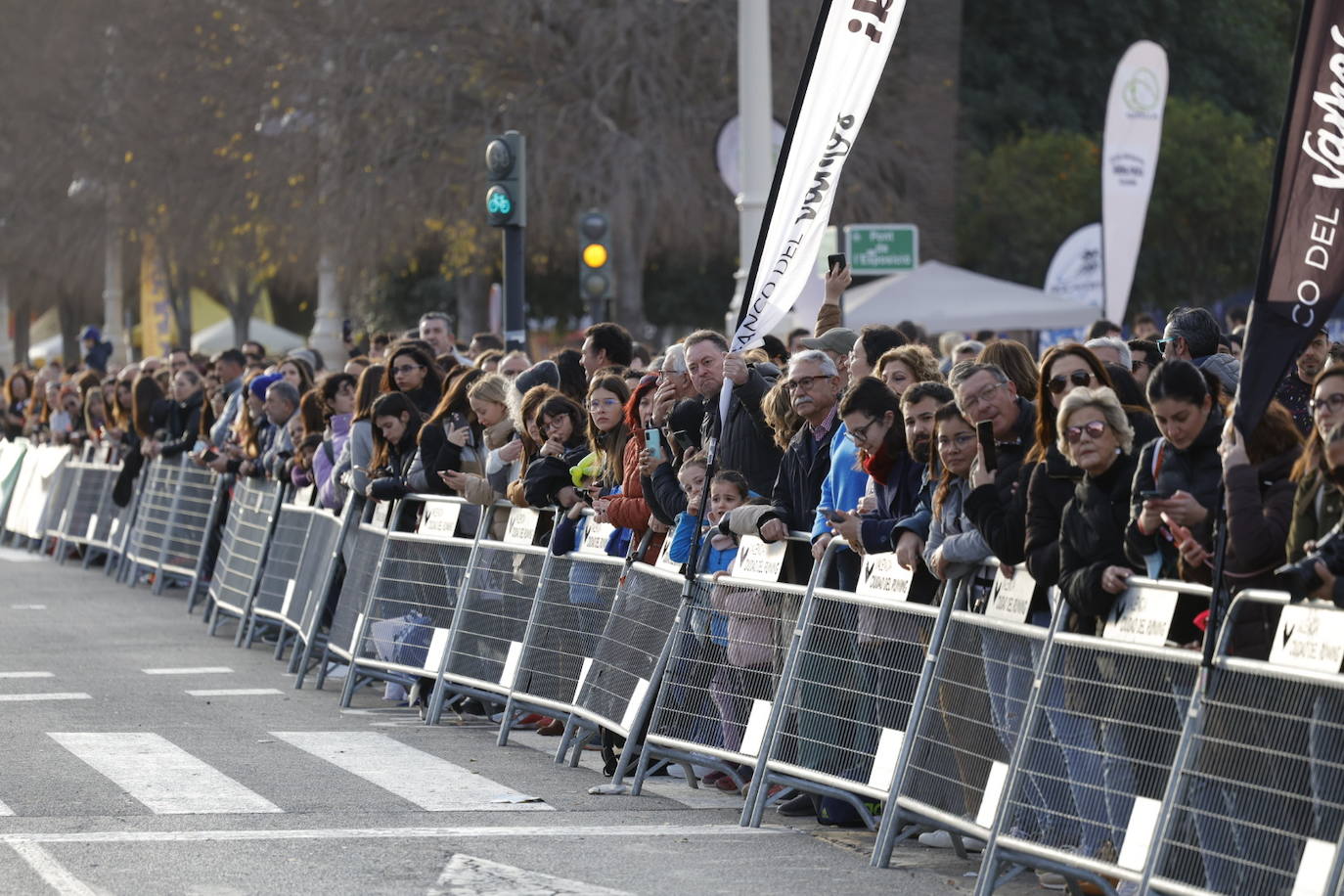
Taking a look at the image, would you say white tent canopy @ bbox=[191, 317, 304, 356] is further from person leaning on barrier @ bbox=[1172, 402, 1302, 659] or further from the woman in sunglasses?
person leaning on barrier @ bbox=[1172, 402, 1302, 659]

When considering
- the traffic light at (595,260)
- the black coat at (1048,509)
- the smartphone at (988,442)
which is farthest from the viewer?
the traffic light at (595,260)

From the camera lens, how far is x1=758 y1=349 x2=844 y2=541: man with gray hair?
1003 cm

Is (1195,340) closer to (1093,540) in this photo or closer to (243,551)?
(1093,540)

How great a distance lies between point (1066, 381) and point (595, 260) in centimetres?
1258

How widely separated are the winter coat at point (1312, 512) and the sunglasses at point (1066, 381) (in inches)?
59.2

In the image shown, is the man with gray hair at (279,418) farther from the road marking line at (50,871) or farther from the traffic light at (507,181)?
the road marking line at (50,871)

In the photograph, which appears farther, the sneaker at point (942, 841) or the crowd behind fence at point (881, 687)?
the sneaker at point (942, 841)

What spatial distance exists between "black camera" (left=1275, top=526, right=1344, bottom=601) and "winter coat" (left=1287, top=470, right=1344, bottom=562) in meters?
0.27

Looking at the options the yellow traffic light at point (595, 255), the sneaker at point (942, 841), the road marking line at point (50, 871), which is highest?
the yellow traffic light at point (595, 255)

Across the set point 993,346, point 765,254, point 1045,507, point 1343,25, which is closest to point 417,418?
point 765,254

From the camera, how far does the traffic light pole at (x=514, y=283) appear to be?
706 inches

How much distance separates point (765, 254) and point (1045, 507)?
2751 mm

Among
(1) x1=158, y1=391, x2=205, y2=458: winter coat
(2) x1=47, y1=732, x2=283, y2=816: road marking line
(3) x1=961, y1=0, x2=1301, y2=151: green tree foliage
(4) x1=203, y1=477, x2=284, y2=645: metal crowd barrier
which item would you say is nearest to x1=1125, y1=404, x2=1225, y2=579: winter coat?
(2) x1=47, y1=732, x2=283, y2=816: road marking line

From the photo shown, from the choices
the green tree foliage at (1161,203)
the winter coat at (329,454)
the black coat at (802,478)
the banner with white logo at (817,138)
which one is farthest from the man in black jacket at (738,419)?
the green tree foliage at (1161,203)
